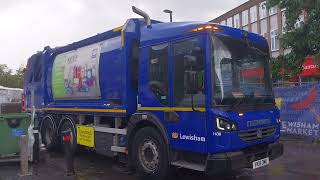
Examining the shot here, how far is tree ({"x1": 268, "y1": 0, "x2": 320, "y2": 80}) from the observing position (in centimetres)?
1628

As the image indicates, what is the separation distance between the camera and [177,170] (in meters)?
8.77

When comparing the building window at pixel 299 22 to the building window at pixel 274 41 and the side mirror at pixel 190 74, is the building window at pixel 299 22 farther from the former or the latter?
the building window at pixel 274 41

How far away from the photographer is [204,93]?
754cm

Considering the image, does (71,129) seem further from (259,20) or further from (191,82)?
(259,20)

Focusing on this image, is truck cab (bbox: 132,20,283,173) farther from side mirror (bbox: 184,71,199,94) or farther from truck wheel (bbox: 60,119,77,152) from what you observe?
truck wheel (bbox: 60,119,77,152)

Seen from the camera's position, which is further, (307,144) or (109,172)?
(307,144)

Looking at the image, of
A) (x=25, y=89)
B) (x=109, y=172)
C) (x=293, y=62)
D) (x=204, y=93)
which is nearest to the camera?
(x=204, y=93)

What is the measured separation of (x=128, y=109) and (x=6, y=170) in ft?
11.5

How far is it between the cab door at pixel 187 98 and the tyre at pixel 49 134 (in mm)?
5900

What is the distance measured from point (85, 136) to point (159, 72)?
3.62 meters

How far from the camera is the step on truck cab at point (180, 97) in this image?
7.59 m

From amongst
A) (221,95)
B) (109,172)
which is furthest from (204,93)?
(109,172)

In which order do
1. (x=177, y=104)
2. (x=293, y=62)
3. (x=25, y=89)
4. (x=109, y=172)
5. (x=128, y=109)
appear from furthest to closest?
(x=293, y=62)
(x=25, y=89)
(x=109, y=172)
(x=128, y=109)
(x=177, y=104)

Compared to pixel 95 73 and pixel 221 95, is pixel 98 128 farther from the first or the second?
pixel 221 95
